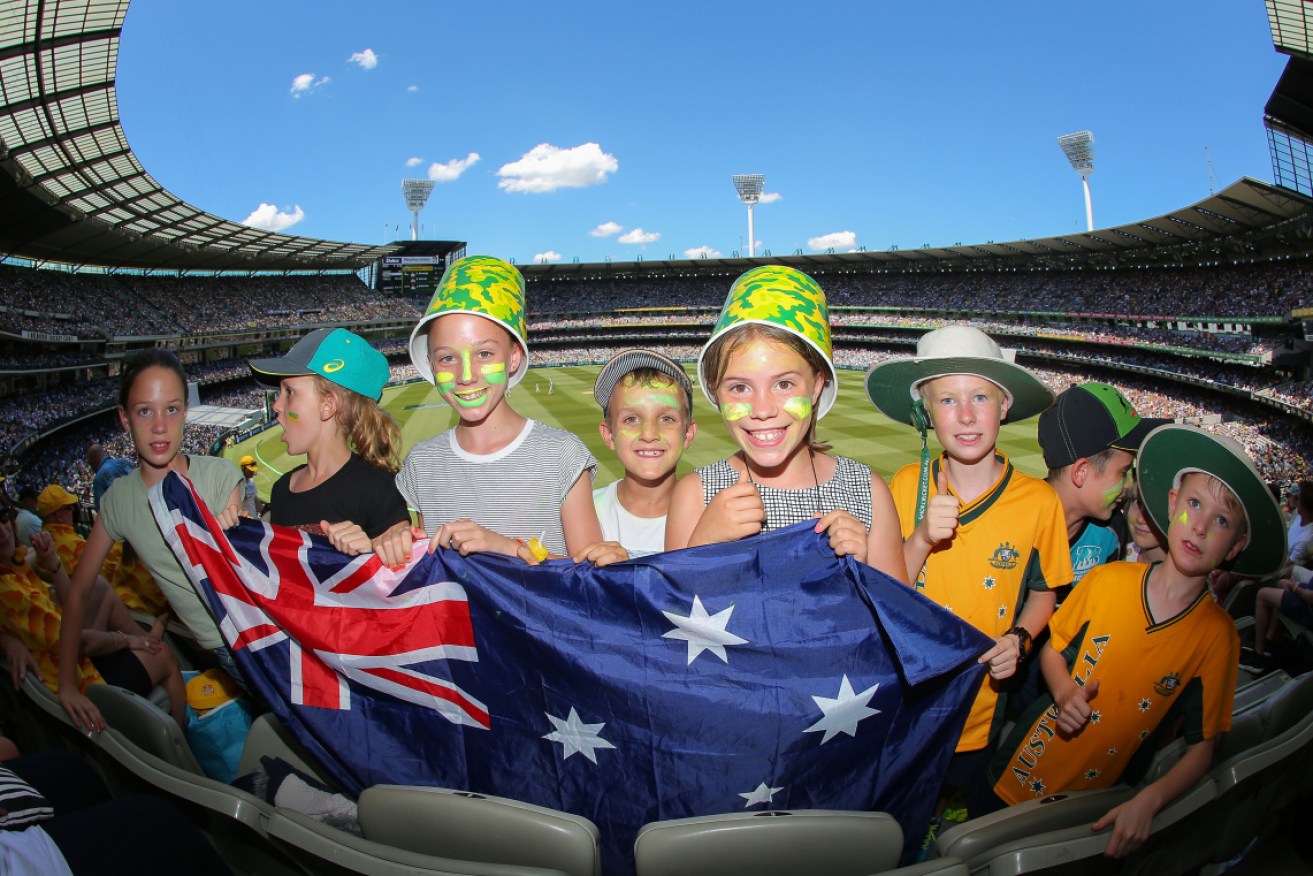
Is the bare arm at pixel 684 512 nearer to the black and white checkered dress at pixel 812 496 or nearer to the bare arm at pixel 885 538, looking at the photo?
the black and white checkered dress at pixel 812 496

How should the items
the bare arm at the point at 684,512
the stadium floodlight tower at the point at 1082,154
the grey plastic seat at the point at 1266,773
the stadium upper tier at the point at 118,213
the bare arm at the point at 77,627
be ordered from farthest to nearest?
the stadium floodlight tower at the point at 1082,154 < the stadium upper tier at the point at 118,213 < the bare arm at the point at 77,627 < the bare arm at the point at 684,512 < the grey plastic seat at the point at 1266,773

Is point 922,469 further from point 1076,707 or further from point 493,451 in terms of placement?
point 493,451

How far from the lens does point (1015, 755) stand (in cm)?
321

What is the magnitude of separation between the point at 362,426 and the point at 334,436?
0.16 m

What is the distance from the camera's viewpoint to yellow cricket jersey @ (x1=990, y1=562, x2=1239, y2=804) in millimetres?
2828

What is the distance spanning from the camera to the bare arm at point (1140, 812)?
228cm

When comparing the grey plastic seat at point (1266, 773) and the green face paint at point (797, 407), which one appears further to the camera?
the green face paint at point (797, 407)

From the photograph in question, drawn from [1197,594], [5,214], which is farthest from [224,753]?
[5,214]

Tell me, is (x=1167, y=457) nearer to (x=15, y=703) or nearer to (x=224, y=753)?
(x=224, y=753)

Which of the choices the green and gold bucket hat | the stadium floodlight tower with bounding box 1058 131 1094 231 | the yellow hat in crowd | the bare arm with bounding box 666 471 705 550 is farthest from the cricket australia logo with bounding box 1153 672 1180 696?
the stadium floodlight tower with bounding box 1058 131 1094 231

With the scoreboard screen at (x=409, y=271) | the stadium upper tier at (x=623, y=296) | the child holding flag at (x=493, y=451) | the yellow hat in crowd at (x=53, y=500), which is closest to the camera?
the child holding flag at (x=493, y=451)

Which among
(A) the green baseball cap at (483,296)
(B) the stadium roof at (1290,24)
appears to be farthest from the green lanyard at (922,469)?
(B) the stadium roof at (1290,24)

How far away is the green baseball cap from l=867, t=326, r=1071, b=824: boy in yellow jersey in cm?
201

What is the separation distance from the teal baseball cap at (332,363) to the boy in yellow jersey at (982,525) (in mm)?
2854
